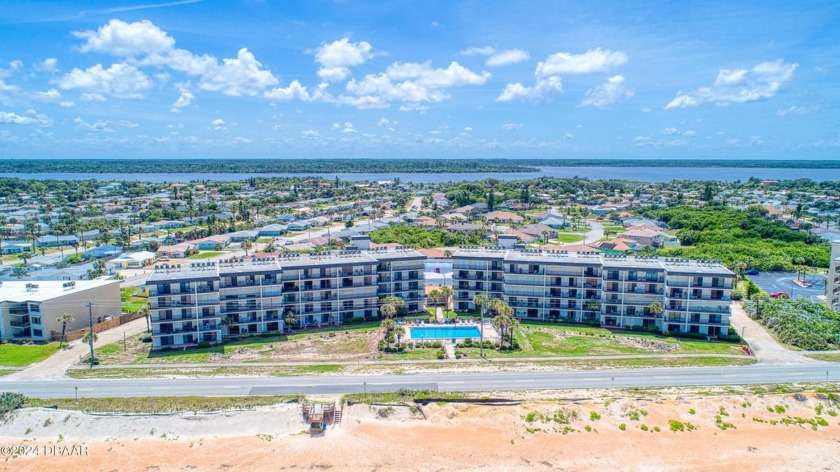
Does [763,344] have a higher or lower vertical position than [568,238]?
lower

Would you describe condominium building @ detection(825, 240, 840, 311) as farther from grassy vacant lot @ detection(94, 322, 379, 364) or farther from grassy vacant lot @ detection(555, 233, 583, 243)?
grassy vacant lot @ detection(94, 322, 379, 364)

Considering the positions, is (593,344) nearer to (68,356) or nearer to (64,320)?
(68,356)

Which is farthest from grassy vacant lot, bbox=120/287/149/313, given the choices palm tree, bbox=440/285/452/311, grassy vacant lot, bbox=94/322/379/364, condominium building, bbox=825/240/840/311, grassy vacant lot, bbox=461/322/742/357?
condominium building, bbox=825/240/840/311

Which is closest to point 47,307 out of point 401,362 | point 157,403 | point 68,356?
point 68,356

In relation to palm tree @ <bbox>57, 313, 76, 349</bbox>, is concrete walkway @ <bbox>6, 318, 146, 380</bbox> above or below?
below

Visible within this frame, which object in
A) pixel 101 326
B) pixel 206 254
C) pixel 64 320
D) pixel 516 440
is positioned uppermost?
pixel 64 320

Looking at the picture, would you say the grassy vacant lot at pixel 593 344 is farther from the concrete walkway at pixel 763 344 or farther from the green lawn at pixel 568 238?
the green lawn at pixel 568 238
